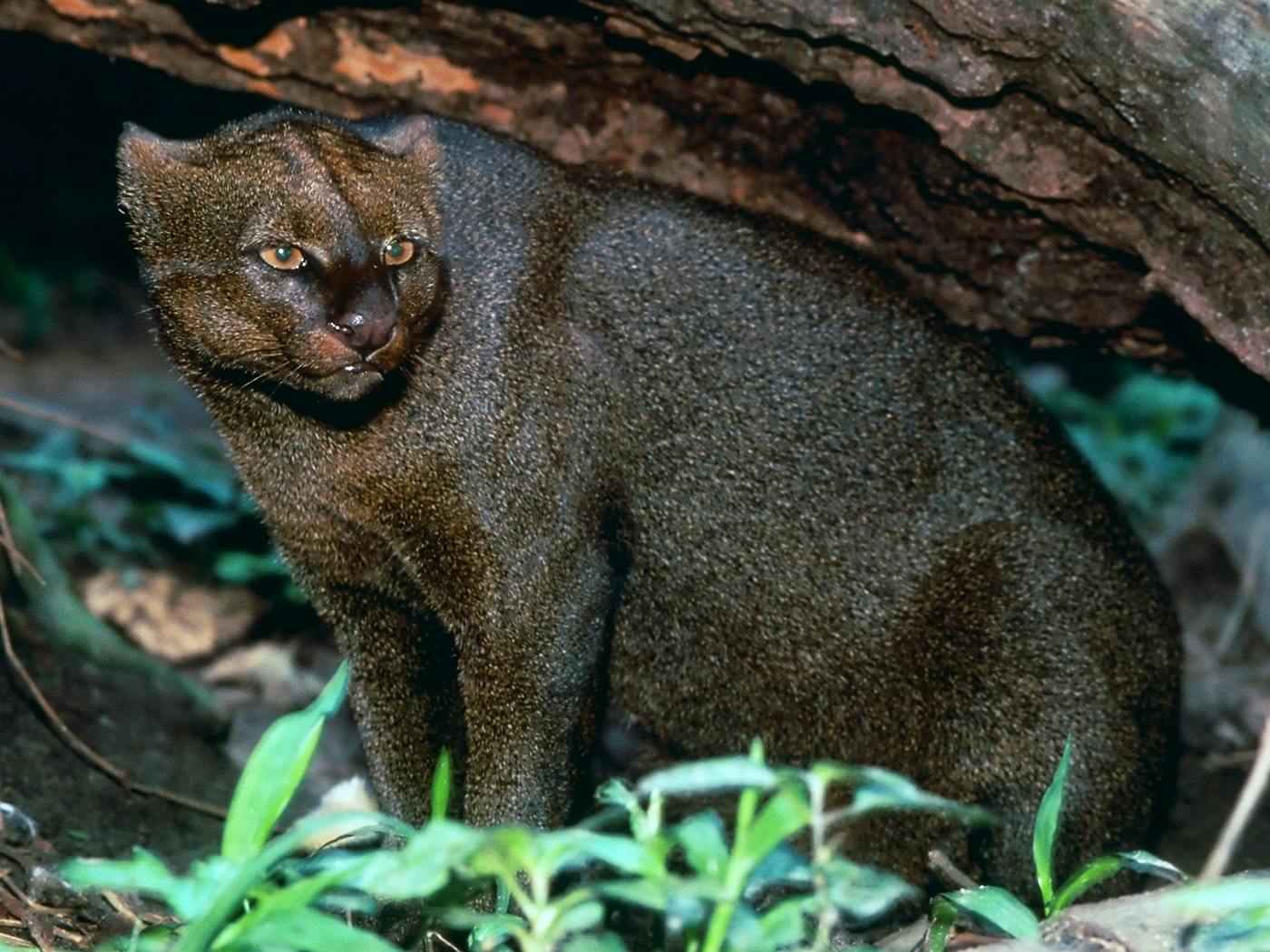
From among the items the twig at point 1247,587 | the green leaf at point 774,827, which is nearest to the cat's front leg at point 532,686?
the green leaf at point 774,827

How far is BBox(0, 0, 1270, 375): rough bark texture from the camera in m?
4.01

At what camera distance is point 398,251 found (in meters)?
3.87

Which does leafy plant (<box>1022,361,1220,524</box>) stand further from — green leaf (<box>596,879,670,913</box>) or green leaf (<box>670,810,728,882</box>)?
green leaf (<box>596,879,670,913</box>)

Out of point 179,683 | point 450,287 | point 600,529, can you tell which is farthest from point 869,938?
point 179,683

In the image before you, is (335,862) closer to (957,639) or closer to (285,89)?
(957,639)

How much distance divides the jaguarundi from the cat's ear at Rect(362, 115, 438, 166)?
0.04 feet

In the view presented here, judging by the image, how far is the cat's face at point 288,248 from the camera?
3678mm

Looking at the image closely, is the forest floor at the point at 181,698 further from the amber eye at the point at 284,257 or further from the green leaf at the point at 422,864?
the amber eye at the point at 284,257

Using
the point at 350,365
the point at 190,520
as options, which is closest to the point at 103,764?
the point at 190,520

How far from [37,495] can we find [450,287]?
3.62 meters

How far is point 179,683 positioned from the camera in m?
5.60

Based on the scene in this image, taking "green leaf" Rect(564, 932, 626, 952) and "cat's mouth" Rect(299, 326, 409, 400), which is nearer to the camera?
"green leaf" Rect(564, 932, 626, 952)

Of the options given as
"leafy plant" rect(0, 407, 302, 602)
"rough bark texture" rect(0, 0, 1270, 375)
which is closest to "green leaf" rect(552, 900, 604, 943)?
"rough bark texture" rect(0, 0, 1270, 375)

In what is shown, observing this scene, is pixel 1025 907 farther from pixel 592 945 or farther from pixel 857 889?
pixel 592 945
